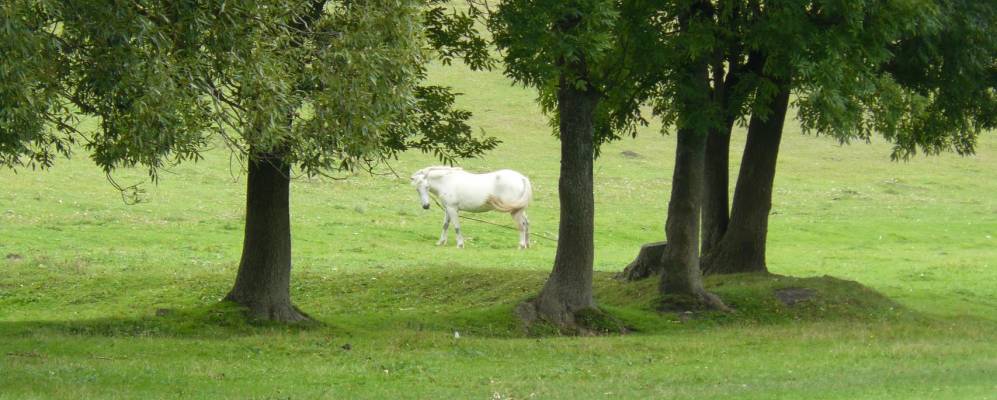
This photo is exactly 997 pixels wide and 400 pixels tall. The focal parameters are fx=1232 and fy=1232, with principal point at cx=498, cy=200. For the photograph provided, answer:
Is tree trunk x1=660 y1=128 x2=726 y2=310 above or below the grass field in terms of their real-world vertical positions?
above

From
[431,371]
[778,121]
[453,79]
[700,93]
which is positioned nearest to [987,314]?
[778,121]

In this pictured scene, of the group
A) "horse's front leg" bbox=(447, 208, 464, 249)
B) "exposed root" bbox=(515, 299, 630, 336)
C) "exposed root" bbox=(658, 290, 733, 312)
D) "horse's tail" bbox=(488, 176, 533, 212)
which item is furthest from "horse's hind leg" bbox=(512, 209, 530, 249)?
"exposed root" bbox=(515, 299, 630, 336)

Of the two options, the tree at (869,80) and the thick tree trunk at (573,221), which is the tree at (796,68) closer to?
the tree at (869,80)

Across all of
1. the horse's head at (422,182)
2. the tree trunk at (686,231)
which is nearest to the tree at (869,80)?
the tree trunk at (686,231)

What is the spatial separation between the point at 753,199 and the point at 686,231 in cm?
340

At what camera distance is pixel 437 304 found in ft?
→ 86.6

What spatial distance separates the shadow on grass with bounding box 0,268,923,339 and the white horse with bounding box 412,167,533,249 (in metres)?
10.3

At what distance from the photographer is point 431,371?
16.2 meters

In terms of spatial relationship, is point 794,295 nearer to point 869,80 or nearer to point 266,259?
point 869,80

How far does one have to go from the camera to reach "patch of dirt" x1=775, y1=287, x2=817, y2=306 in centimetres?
2397

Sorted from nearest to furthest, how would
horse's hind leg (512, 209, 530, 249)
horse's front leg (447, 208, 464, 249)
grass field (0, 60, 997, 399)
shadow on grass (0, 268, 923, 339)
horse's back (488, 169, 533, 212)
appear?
grass field (0, 60, 997, 399)
shadow on grass (0, 268, 923, 339)
horse's front leg (447, 208, 464, 249)
horse's hind leg (512, 209, 530, 249)
horse's back (488, 169, 533, 212)

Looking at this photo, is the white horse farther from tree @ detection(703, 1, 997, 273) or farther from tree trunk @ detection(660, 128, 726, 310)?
tree trunk @ detection(660, 128, 726, 310)

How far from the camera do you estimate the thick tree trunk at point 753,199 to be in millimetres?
26219

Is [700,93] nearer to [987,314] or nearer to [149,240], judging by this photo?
[987,314]
